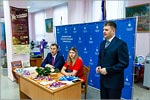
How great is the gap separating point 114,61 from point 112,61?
0.08 feet

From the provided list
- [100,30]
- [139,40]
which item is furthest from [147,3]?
[100,30]

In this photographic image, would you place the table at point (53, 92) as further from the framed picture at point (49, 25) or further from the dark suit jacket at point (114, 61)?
the framed picture at point (49, 25)

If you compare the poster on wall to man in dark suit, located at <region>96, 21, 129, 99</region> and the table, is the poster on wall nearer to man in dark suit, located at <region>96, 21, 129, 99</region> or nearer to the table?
the table

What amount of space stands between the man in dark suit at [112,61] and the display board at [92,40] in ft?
3.81

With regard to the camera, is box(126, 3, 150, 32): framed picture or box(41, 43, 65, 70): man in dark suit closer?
box(41, 43, 65, 70): man in dark suit

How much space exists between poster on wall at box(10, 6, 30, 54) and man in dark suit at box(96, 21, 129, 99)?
3149mm

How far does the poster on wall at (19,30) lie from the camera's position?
456 centimetres

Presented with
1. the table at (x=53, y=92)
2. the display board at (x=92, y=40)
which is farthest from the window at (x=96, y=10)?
the table at (x=53, y=92)

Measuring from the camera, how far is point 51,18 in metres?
9.02

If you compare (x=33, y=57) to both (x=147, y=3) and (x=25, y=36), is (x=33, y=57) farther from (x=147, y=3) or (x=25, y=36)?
(x=147, y=3)

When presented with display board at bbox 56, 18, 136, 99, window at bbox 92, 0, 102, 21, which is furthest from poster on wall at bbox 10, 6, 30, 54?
window at bbox 92, 0, 102, 21

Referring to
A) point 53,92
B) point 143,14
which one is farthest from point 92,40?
point 53,92

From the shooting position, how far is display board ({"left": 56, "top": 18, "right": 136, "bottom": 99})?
309 cm

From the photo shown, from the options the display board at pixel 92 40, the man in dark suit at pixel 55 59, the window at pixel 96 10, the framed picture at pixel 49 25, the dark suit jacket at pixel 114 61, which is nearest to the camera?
the dark suit jacket at pixel 114 61
